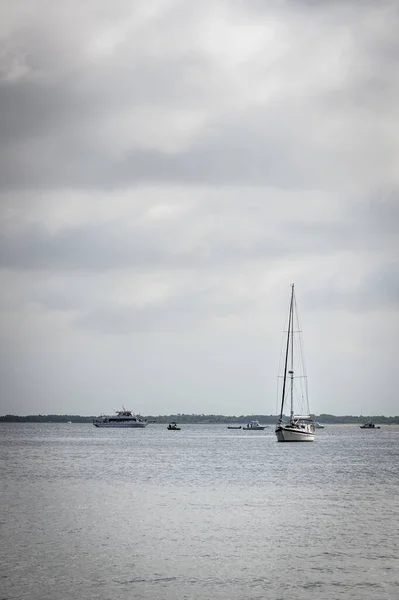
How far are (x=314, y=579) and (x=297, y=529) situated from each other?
45.6ft

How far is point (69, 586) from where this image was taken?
33.7 meters

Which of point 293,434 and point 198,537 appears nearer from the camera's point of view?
point 198,537

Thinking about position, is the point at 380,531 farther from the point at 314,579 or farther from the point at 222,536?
the point at 314,579

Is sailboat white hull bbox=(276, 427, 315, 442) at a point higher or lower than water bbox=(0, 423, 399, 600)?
higher

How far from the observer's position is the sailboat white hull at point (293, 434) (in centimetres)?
15538

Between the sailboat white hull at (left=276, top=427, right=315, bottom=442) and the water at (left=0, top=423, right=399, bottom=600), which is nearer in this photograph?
the water at (left=0, top=423, right=399, bottom=600)

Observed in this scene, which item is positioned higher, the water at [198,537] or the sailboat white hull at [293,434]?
the sailboat white hull at [293,434]

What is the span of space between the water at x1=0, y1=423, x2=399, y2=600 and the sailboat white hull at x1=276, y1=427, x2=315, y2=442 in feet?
224

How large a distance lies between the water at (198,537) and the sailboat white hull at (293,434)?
68.3 metres

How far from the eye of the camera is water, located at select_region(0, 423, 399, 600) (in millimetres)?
33812

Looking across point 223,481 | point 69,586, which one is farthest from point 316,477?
point 69,586

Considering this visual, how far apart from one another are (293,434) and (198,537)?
113m

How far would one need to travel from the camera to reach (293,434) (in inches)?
6191

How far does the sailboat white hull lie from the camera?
510ft
